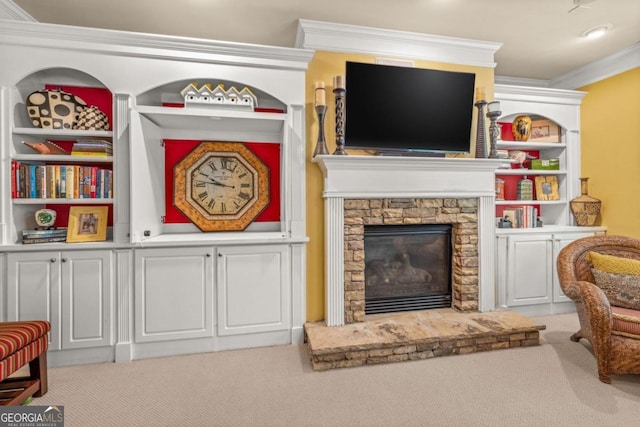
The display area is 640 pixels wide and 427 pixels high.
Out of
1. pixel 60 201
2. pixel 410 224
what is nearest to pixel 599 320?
pixel 410 224

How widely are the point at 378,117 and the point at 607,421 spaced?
2.52m

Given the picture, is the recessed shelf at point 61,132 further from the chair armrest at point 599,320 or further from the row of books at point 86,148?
the chair armrest at point 599,320

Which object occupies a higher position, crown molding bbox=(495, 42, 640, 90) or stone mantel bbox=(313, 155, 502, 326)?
crown molding bbox=(495, 42, 640, 90)

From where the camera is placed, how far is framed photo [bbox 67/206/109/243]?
250cm

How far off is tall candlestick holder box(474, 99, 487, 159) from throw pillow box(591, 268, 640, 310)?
1.37 metres

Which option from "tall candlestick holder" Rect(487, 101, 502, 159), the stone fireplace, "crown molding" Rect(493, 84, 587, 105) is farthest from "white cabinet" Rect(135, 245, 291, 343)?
"crown molding" Rect(493, 84, 587, 105)

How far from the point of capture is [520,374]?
2254 millimetres

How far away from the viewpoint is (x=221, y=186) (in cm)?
304

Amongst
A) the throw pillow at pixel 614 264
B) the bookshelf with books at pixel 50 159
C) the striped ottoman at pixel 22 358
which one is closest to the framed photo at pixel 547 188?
the throw pillow at pixel 614 264

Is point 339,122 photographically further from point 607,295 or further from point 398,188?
point 607,295

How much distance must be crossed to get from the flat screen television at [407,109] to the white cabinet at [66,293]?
89.8 inches

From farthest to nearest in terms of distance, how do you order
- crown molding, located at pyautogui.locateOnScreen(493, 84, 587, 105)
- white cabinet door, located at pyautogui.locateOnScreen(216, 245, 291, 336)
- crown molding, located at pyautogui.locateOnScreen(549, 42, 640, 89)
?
crown molding, located at pyautogui.locateOnScreen(493, 84, 587, 105), crown molding, located at pyautogui.locateOnScreen(549, 42, 640, 89), white cabinet door, located at pyautogui.locateOnScreen(216, 245, 291, 336)

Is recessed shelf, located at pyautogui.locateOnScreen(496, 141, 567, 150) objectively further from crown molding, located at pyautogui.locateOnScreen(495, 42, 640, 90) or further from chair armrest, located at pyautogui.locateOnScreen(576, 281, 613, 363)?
chair armrest, located at pyautogui.locateOnScreen(576, 281, 613, 363)

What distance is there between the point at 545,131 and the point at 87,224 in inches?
194
